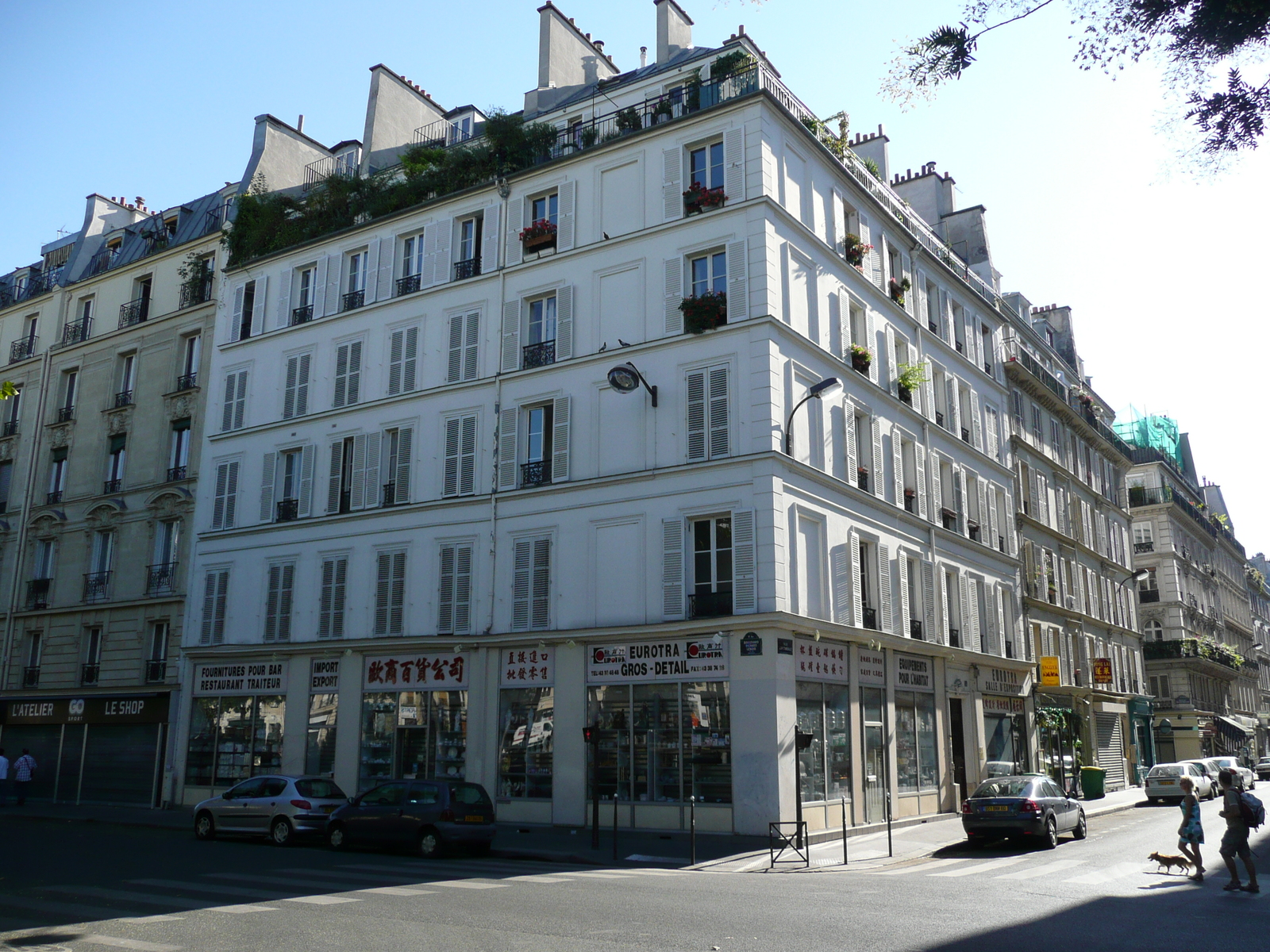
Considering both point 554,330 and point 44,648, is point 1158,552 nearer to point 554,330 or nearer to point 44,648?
point 554,330

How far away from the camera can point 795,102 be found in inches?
1003

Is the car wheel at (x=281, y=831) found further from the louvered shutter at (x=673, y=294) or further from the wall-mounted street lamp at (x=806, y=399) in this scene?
the louvered shutter at (x=673, y=294)

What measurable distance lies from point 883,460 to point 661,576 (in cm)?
759

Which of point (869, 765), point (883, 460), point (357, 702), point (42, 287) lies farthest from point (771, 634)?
point (42, 287)

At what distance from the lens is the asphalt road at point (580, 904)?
928 cm

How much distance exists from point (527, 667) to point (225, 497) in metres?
12.0

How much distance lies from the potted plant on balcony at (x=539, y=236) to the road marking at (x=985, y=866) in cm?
1701

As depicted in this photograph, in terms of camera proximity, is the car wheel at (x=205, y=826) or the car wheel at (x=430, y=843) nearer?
the car wheel at (x=430, y=843)

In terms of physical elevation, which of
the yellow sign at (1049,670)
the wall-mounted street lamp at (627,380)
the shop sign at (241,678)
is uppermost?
the wall-mounted street lamp at (627,380)

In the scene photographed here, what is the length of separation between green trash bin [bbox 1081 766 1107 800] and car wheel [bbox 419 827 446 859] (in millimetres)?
24533

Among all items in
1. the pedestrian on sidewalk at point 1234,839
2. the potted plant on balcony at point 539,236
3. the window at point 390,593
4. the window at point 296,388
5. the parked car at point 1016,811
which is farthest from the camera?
the window at point 296,388

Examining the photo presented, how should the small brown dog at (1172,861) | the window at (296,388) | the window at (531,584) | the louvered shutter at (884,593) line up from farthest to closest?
the window at (296,388) → the louvered shutter at (884,593) → the window at (531,584) → the small brown dog at (1172,861)

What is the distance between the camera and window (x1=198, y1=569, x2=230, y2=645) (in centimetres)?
2928

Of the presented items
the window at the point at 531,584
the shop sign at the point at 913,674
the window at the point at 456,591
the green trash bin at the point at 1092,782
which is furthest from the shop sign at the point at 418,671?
the green trash bin at the point at 1092,782
